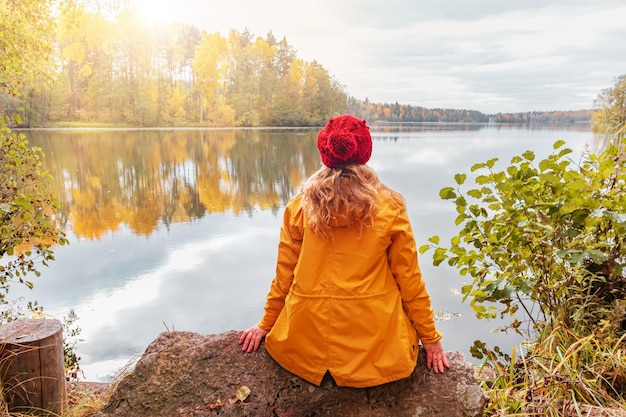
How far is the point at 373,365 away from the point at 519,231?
1.46m

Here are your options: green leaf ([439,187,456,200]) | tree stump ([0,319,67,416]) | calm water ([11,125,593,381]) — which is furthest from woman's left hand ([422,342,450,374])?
calm water ([11,125,593,381])

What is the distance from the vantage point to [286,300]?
210cm

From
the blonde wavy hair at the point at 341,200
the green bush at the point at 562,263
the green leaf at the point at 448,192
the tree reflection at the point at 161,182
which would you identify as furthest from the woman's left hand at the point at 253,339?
the tree reflection at the point at 161,182

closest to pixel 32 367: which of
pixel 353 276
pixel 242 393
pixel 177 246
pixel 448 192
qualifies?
pixel 242 393

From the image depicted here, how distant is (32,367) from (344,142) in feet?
6.60

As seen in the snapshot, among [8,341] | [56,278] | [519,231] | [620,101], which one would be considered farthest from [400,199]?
[620,101]

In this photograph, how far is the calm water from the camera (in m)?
5.74

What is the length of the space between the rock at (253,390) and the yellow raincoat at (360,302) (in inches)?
6.1

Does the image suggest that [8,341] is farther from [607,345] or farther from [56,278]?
[56,278]

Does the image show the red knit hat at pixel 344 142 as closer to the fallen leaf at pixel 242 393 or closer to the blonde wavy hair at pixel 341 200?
the blonde wavy hair at pixel 341 200

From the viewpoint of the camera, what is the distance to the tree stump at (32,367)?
2.41m

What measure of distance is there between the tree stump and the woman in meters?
1.37

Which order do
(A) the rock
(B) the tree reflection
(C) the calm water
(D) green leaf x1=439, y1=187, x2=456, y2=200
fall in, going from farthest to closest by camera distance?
(B) the tree reflection → (C) the calm water → (D) green leaf x1=439, y1=187, x2=456, y2=200 → (A) the rock

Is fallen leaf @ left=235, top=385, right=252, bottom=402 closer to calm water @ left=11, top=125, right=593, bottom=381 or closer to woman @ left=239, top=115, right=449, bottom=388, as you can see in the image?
woman @ left=239, top=115, right=449, bottom=388
